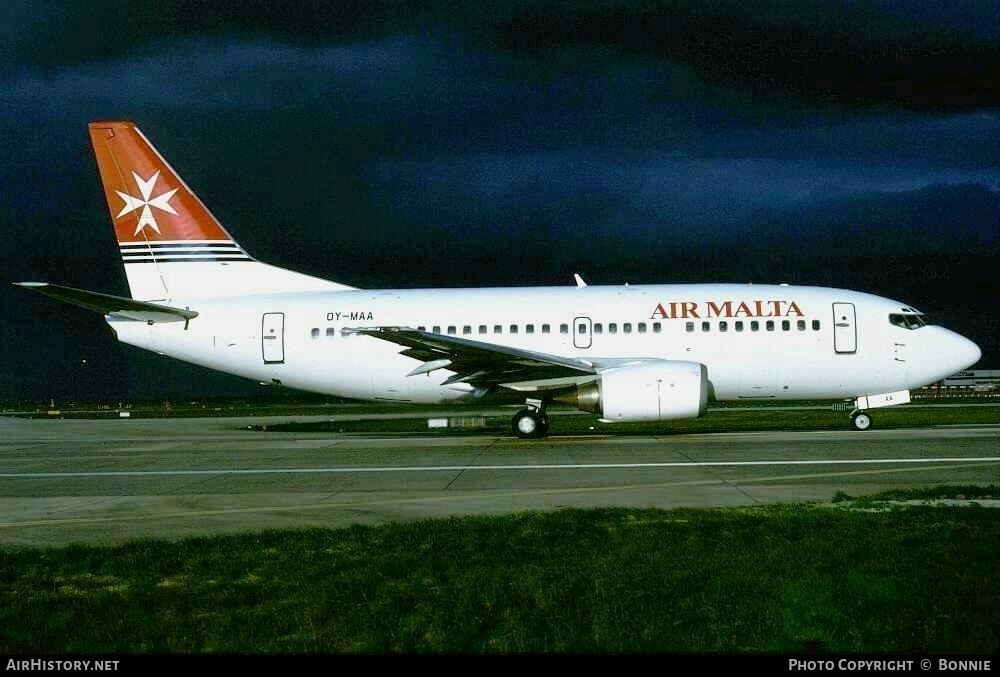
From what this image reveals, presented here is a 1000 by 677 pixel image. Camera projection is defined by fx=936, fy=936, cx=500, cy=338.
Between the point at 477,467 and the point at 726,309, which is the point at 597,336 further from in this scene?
the point at 477,467

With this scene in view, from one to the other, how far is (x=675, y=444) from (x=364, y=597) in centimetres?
1414

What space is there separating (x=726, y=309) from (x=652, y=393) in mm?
3487

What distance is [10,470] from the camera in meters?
17.3

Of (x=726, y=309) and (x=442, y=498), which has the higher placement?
(x=726, y=309)

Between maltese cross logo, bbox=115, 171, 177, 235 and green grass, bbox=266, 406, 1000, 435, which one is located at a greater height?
maltese cross logo, bbox=115, 171, 177, 235

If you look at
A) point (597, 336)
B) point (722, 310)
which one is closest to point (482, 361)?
point (597, 336)

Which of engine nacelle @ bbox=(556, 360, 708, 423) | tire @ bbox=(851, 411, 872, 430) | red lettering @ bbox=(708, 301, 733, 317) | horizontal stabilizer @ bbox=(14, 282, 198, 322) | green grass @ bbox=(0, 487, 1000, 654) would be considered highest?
horizontal stabilizer @ bbox=(14, 282, 198, 322)

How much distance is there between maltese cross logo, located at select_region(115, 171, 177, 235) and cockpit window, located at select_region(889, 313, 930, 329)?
18.5 m

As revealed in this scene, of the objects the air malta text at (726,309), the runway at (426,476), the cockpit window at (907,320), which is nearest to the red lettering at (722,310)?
the air malta text at (726,309)

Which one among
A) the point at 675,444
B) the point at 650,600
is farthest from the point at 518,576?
the point at 675,444

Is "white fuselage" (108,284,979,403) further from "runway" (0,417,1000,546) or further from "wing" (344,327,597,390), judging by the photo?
"runway" (0,417,1000,546)

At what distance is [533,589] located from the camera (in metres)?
6.84

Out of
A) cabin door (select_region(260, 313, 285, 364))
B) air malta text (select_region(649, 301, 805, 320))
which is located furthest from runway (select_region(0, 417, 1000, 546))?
air malta text (select_region(649, 301, 805, 320))

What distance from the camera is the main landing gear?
22438 mm
